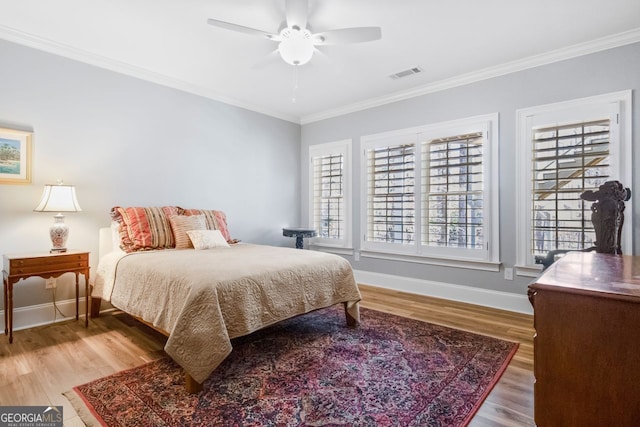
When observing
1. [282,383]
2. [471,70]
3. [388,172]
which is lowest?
[282,383]

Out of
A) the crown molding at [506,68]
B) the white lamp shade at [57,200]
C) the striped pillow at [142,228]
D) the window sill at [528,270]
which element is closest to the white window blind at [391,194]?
the crown molding at [506,68]

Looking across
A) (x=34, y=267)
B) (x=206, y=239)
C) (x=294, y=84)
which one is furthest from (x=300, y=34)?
(x=34, y=267)

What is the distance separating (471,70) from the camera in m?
3.61

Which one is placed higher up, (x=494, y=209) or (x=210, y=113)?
(x=210, y=113)

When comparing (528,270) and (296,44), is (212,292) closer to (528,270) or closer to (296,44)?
(296,44)

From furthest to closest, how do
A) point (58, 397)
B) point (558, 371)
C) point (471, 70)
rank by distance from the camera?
point (471, 70) < point (58, 397) < point (558, 371)

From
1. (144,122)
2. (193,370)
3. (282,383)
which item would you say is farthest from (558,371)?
(144,122)

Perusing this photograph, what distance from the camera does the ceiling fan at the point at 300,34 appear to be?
2.35 metres

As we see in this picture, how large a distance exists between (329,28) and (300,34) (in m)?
0.41

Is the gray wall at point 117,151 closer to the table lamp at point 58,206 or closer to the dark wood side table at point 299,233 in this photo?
the table lamp at point 58,206

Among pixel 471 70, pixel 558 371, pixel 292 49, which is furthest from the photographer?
pixel 471 70

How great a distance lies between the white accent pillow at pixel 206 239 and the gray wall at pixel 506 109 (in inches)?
81.1

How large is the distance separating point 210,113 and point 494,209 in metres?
3.62

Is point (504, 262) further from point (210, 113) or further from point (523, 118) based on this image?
point (210, 113)
